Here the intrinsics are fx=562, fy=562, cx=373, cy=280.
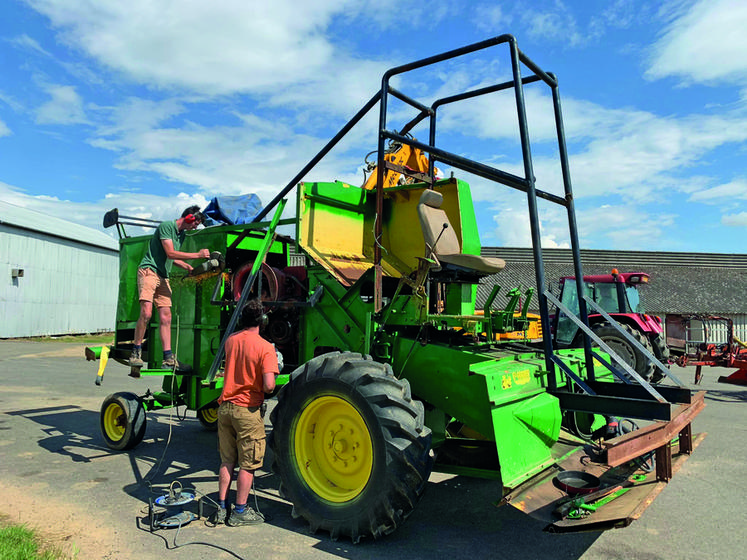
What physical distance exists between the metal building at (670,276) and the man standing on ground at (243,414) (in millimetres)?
24033

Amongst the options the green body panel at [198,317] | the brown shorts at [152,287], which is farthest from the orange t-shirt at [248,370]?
the brown shorts at [152,287]

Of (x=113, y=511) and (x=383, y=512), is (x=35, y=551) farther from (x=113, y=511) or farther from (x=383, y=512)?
(x=383, y=512)

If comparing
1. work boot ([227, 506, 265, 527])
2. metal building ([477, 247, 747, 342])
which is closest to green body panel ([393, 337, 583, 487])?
work boot ([227, 506, 265, 527])

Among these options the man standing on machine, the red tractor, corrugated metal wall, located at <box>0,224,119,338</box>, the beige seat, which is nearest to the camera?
the beige seat

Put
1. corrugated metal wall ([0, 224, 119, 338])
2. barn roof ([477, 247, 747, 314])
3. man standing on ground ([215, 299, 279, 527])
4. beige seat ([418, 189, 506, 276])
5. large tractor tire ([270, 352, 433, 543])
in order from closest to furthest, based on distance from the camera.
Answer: large tractor tire ([270, 352, 433, 543]) < man standing on ground ([215, 299, 279, 527]) < beige seat ([418, 189, 506, 276]) < corrugated metal wall ([0, 224, 119, 338]) < barn roof ([477, 247, 747, 314])

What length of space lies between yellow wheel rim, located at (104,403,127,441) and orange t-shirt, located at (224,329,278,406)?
115 inches

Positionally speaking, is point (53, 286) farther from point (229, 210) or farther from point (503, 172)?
point (503, 172)

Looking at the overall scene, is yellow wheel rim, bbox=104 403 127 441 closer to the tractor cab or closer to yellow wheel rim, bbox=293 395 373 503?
yellow wheel rim, bbox=293 395 373 503

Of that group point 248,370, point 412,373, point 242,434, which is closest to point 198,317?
point 248,370

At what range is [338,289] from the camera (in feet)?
17.2

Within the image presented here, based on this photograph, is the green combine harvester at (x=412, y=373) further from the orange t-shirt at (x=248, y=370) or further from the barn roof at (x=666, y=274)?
the barn roof at (x=666, y=274)

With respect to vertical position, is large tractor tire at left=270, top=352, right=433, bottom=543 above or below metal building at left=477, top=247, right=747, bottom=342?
below

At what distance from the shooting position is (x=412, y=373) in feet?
15.5

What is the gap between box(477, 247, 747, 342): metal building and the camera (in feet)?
103
